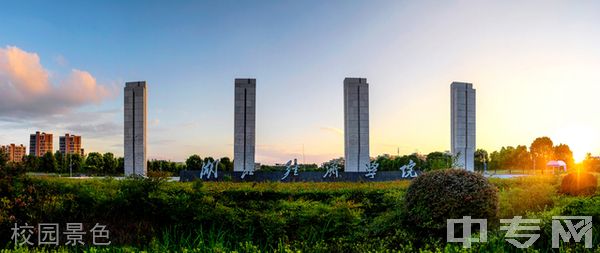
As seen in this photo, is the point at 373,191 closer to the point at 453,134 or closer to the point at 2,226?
the point at 2,226

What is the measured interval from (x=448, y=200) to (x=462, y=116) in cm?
1414

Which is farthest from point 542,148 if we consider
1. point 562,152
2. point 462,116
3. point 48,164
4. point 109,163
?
point 48,164

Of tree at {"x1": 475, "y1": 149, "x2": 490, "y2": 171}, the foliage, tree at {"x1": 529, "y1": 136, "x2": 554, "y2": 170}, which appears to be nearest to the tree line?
tree at {"x1": 529, "y1": 136, "x2": 554, "y2": 170}

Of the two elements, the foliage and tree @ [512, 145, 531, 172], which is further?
tree @ [512, 145, 531, 172]

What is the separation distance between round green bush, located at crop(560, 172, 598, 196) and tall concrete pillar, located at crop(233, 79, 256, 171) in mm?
10183

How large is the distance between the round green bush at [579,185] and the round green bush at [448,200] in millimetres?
5113

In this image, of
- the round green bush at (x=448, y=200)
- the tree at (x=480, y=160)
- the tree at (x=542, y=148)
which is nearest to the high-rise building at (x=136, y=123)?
the round green bush at (x=448, y=200)

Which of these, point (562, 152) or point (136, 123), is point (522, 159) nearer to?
point (562, 152)

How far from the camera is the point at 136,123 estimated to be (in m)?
18.7

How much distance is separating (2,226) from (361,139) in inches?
536

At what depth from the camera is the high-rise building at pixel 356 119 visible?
1778cm

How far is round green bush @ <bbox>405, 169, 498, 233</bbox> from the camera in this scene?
5.86m

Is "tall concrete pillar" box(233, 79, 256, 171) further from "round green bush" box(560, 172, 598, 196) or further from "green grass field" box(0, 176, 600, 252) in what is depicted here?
"round green bush" box(560, 172, 598, 196)

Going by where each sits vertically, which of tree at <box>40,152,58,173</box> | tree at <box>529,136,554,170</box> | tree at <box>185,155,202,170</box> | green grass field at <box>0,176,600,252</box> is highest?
tree at <box>529,136,554,170</box>
